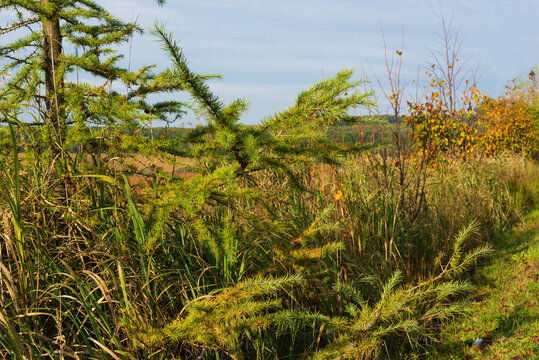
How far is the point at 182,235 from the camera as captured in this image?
2.40 meters

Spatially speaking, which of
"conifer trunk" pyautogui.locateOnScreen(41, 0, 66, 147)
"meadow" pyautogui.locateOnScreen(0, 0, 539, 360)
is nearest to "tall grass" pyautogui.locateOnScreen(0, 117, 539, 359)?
"meadow" pyautogui.locateOnScreen(0, 0, 539, 360)

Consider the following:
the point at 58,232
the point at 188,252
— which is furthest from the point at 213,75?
the point at 58,232

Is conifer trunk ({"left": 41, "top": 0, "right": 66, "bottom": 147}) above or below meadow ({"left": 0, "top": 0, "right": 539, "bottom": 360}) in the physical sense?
above

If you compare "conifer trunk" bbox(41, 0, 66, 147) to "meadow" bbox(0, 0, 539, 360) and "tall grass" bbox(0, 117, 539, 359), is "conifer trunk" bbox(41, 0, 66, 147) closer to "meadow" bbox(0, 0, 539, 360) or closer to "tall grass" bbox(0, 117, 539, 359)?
"meadow" bbox(0, 0, 539, 360)

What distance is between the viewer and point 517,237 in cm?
551

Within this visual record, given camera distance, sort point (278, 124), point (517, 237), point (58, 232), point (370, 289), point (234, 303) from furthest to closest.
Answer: point (517, 237), point (370, 289), point (58, 232), point (278, 124), point (234, 303)

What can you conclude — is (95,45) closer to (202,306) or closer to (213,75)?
(213,75)

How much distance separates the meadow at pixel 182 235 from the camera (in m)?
1.98

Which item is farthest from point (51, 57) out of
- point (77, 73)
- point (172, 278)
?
point (172, 278)

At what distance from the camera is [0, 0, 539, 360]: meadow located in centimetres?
198

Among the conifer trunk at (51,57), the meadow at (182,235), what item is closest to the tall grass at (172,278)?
the meadow at (182,235)

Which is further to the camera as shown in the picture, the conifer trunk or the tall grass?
the conifer trunk

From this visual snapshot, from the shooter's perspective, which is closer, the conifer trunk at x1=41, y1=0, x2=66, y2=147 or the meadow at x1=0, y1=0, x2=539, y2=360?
the meadow at x1=0, y1=0, x2=539, y2=360

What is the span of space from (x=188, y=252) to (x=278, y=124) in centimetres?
90
